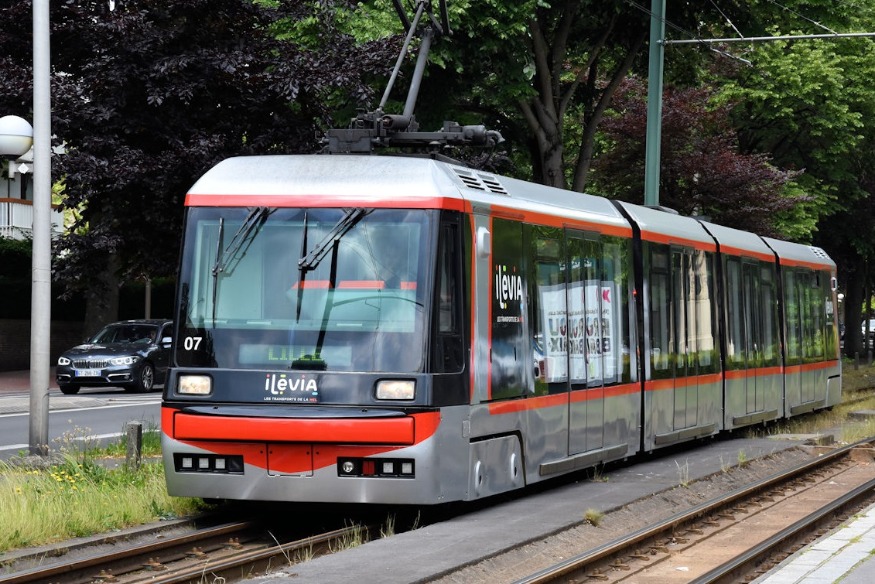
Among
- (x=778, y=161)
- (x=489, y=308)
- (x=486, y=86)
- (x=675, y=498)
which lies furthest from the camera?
(x=778, y=161)

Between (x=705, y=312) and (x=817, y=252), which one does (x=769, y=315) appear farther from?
(x=817, y=252)

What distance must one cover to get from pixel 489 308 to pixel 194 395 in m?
2.51

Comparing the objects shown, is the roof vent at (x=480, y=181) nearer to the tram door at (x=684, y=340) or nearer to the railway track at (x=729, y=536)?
the railway track at (x=729, y=536)

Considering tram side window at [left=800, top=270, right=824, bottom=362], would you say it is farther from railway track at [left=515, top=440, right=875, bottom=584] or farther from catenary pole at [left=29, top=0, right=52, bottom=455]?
catenary pole at [left=29, top=0, right=52, bottom=455]

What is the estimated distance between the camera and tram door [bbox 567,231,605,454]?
14391mm

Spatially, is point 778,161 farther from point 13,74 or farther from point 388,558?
point 388,558

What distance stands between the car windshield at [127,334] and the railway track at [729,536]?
765 inches

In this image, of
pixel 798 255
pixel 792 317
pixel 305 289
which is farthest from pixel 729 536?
pixel 798 255

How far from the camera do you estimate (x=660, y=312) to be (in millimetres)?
17531

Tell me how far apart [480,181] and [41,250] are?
17.1 feet

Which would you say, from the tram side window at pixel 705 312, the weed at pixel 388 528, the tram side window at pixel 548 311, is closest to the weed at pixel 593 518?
the weed at pixel 388 528

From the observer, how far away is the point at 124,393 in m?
33.3

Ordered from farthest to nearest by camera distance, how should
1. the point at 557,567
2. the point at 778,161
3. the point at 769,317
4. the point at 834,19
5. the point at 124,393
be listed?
the point at 778,161 < the point at 834,19 < the point at 124,393 < the point at 769,317 < the point at 557,567

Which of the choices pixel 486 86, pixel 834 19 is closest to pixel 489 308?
pixel 486 86
